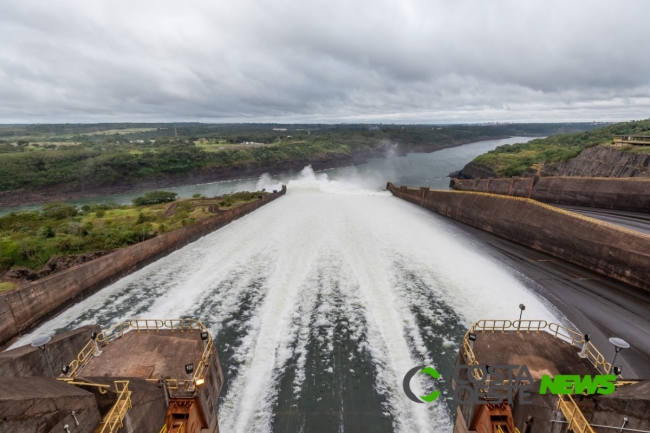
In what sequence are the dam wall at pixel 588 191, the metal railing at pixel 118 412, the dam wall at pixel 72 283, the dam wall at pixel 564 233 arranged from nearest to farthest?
the metal railing at pixel 118 412 < the dam wall at pixel 72 283 < the dam wall at pixel 564 233 < the dam wall at pixel 588 191

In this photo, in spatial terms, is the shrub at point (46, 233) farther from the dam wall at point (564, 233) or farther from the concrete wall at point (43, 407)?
the dam wall at point (564, 233)

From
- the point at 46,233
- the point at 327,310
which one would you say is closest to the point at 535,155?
the point at 327,310

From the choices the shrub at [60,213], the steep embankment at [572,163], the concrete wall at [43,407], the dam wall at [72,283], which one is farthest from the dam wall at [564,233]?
the shrub at [60,213]

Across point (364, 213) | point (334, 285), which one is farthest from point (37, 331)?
point (364, 213)

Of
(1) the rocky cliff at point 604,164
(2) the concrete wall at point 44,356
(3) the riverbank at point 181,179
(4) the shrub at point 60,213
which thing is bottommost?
(3) the riverbank at point 181,179

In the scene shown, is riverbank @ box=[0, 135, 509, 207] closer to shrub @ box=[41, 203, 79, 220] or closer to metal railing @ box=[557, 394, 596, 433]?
shrub @ box=[41, 203, 79, 220]

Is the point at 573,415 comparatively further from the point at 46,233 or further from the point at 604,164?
the point at 604,164
